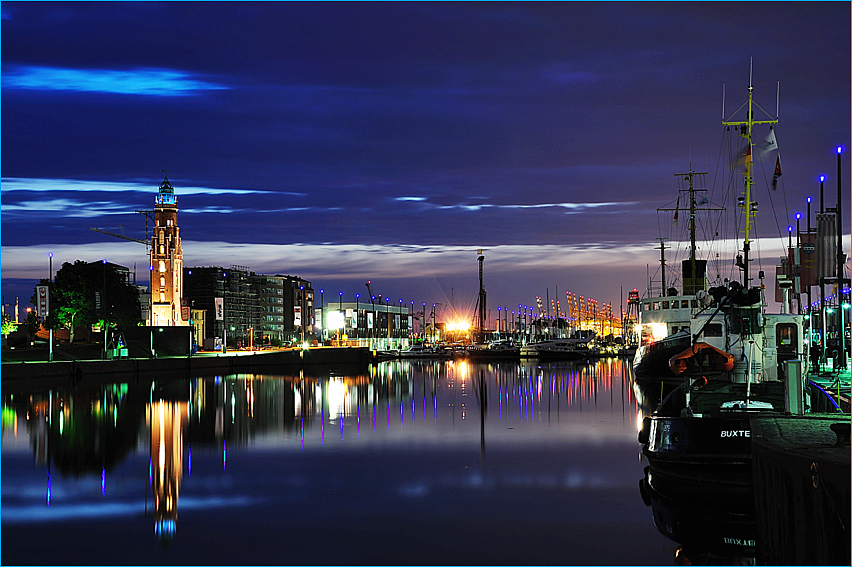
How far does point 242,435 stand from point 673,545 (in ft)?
78.9

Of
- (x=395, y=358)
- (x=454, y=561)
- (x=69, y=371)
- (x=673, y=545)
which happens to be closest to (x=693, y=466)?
(x=673, y=545)

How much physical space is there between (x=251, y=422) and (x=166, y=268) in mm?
118555

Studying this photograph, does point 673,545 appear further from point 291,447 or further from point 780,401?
point 291,447

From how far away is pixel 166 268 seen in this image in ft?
516

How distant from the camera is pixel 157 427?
41.7 metres

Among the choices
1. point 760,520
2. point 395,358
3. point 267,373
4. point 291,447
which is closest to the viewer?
point 760,520

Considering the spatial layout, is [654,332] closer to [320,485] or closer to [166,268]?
[320,485]

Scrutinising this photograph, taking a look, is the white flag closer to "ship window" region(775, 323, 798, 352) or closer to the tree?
"ship window" region(775, 323, 798, 352)

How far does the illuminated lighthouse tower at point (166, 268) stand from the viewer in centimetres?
15562

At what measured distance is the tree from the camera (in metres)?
112

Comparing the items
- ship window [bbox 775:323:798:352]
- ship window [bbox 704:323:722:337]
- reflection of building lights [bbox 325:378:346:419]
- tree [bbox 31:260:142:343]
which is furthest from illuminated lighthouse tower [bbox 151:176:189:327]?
ship window [bbox 775:323:798:352]

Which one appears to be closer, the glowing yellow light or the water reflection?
the water reflection

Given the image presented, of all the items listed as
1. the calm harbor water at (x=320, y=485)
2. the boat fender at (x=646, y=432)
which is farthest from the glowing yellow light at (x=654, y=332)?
the boat fender at (x=646, y=432)

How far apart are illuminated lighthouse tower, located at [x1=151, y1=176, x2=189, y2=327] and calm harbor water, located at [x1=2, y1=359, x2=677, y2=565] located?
103957mm
